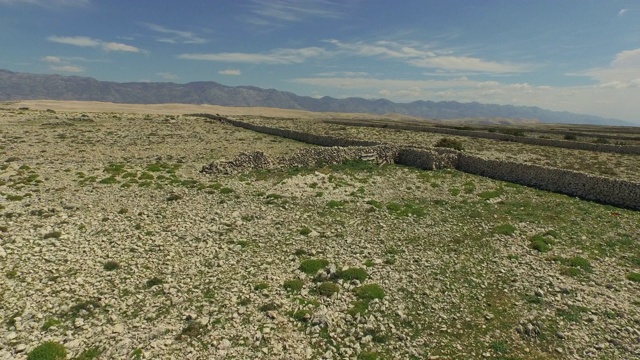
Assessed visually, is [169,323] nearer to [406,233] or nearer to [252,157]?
[406,233]

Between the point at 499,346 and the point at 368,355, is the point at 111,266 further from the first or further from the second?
the point at 499,346

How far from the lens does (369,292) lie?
709 inches

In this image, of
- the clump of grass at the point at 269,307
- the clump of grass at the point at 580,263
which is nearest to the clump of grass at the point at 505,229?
the clump of grass at the point at 580,263

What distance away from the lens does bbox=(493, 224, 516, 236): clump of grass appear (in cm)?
2553

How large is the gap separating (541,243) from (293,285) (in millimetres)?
16096

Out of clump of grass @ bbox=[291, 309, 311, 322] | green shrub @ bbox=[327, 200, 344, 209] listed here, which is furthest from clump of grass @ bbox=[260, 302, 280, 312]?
green shrub @ bbox=[327, 200, 344, 209]

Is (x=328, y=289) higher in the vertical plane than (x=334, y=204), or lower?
lower

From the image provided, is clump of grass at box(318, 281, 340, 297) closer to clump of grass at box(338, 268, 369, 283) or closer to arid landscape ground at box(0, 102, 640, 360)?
arid landscape ground at box(0, 102, 640, 360)

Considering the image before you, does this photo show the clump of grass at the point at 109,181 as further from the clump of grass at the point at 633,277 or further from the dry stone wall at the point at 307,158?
the clump of grass at the point at 633,277

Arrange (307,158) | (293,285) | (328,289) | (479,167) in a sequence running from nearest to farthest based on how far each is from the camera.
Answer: (328,289) → (293,285) → (479,167) → (307,158)

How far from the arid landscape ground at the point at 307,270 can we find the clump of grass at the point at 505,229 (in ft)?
0.42

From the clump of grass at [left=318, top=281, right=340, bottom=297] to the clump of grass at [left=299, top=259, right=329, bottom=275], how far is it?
147 centimetres

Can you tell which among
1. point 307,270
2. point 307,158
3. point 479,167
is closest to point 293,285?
point 307,270

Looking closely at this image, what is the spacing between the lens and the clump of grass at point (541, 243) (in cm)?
2306
